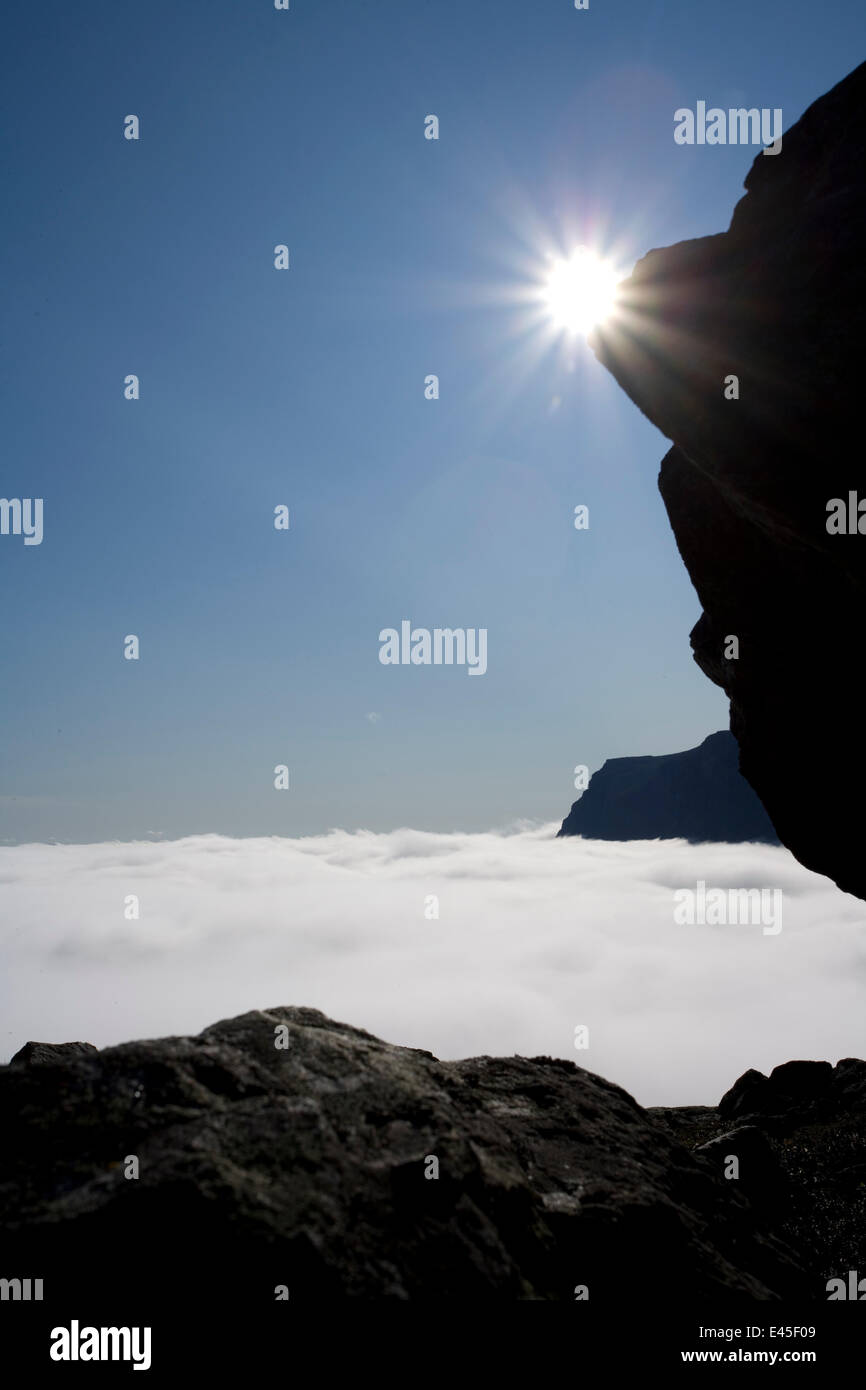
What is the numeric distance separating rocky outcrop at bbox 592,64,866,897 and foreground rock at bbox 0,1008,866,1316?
50.5ft

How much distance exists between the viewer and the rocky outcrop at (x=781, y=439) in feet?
55.0

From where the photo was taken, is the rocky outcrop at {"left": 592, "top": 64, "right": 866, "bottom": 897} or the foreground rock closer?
the foreground rock

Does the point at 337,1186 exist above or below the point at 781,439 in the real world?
below

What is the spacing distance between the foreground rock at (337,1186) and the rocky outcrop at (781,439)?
15.4 meters

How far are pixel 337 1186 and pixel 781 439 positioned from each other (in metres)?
18.4

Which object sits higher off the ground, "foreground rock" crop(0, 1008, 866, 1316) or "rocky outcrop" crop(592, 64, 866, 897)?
"rocky outcrop" crop(592, 64, 866, 897)

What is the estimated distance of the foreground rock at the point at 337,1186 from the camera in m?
6.06

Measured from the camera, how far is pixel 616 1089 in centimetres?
1306

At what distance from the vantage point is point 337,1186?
6910 millimetres

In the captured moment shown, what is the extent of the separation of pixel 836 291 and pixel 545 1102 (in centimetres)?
1835

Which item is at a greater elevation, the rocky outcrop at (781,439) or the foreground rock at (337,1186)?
the rocky outcrop at (781,439)

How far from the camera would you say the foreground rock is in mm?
6062

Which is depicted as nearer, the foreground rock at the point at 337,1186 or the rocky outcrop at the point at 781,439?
the foreground rock at the point at 337,1186
